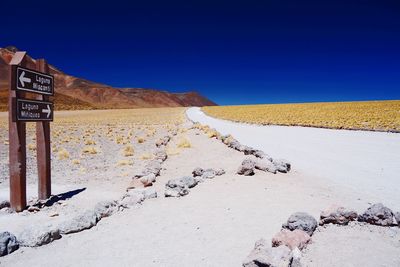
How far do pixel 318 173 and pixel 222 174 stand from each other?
2.56 meters

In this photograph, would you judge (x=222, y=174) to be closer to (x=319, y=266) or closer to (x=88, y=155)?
(x=319, y=266)

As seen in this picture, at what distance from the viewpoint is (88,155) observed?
14617 mm

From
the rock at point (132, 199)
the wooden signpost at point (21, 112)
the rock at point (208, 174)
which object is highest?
the wooden signpost at point (21, 112)

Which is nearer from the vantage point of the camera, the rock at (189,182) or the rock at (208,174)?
the rock at (189,182)

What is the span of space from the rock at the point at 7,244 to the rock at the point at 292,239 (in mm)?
3418

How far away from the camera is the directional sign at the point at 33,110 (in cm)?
651

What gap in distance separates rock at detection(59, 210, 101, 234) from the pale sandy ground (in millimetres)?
111

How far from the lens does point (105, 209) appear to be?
6012 millimetres

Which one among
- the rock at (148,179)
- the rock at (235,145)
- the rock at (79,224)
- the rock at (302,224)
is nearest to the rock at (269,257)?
the rock at (302,224)

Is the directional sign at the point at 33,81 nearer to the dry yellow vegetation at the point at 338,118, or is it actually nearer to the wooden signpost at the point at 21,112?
the wooden signpost at the point at 21,112

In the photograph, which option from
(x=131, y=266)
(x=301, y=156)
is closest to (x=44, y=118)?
(x=131, y=266)

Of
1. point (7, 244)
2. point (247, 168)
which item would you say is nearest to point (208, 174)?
point (247, 168)

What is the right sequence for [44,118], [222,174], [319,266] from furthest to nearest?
1. [222,174]
2. [44,118]
3. [319,266]

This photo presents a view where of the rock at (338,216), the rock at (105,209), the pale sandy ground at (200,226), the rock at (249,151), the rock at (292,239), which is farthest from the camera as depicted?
the rock at (249,151)
